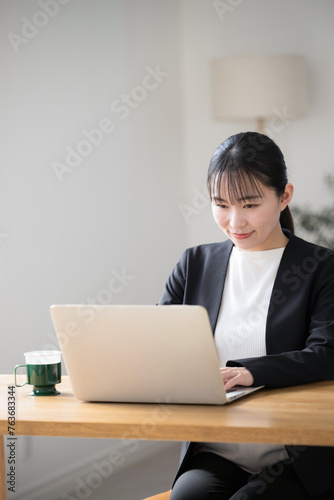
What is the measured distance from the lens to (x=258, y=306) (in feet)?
5.87

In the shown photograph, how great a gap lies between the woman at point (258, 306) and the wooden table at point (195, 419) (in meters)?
0.12

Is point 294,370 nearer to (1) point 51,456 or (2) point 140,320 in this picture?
(2) point 140,320

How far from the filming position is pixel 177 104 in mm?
3908

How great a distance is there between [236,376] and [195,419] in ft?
0.76

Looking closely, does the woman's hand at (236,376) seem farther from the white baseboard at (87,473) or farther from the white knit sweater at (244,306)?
the white baseboard at (87,473)

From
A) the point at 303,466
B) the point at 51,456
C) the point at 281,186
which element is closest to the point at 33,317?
the point at 51,456

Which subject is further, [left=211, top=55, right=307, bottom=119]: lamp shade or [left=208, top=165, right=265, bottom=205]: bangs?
[left=211, top=55, right=307, bottom=119]: lamp shade

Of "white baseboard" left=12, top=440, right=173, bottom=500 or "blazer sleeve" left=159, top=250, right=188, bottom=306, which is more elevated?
"blazer sleeve" left=159, top=250, right=188, bottom=306

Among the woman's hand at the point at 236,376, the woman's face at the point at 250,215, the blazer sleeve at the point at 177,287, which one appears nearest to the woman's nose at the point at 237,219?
the woman's face at the point at 250,215

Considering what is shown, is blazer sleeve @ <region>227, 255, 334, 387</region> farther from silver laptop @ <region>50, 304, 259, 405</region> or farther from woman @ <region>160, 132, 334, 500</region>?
silver laptop @ <region>50, 304, 259, 405</region>

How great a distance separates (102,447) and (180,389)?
218 centimetres

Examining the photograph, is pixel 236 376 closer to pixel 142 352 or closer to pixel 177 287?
pixel 142 352

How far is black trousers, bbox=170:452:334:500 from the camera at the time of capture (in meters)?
1.48

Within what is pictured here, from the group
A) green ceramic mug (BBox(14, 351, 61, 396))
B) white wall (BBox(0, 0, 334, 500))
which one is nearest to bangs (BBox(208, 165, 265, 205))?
green ceramic mug (BBox(14, 351, 61, 396))
